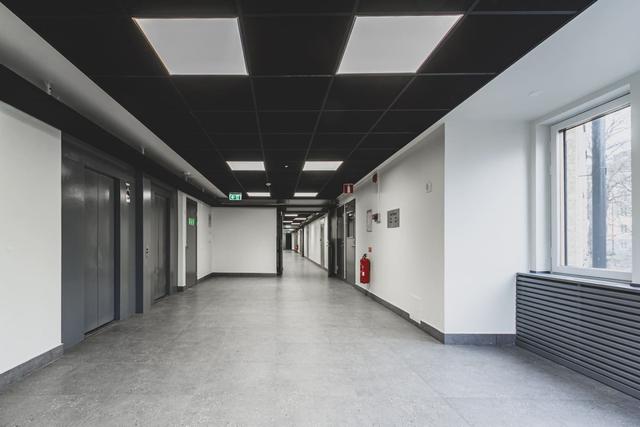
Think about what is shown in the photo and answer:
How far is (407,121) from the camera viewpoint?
15.7ft

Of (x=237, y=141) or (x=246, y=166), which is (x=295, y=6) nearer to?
(x=237, y=141)

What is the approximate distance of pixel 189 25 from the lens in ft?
8.73

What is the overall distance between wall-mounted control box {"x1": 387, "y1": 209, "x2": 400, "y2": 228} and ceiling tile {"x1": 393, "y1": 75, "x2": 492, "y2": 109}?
2899 mm

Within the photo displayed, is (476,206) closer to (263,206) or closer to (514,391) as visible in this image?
(514,391)

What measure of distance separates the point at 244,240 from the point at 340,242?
11.4ft

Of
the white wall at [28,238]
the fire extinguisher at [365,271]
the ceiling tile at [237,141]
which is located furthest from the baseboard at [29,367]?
the fire extinguisher at [365,271]

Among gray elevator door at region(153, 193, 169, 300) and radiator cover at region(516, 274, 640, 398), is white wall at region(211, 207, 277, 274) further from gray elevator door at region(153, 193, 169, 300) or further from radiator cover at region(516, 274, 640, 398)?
radiator cover at region(516, 274, 640, 398)

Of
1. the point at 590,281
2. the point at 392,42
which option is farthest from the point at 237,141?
the point at 590,281

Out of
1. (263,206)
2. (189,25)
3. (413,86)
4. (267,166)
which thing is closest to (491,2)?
(413,86)

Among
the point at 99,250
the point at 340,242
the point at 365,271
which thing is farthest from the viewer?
the point at 340,242

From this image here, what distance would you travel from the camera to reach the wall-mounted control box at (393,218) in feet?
22.6

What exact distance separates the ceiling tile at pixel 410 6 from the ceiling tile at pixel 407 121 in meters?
1.96

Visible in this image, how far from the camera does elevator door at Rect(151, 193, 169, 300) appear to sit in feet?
25.9

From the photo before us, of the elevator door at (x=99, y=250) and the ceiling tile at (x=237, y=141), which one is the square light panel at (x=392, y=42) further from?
the elevator door at (x=99, y=250)
